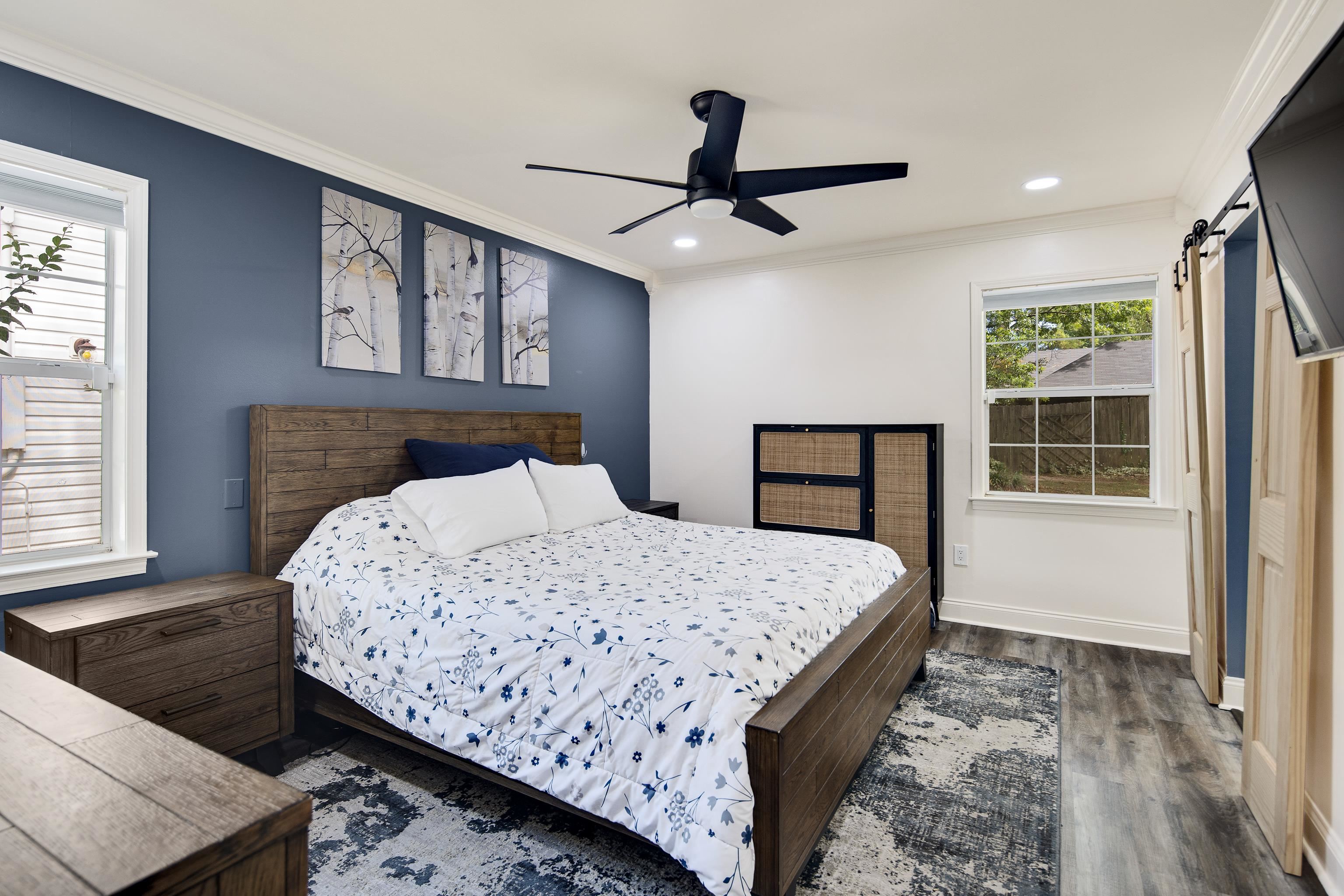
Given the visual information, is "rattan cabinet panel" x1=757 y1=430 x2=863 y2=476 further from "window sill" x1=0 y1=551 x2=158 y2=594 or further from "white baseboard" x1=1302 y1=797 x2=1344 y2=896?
"window sill" x1=0 y1=551 x2=158 y2=594

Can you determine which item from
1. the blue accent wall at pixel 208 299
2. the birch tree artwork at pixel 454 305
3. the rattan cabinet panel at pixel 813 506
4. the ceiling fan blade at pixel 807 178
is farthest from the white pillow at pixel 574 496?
the ceiling fan blade at pixel 807 178

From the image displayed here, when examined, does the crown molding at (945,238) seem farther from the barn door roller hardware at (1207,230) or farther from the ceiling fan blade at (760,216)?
the ceiling fan blade at (760,216)

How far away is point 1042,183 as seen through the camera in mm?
3471

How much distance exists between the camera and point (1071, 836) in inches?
80.2

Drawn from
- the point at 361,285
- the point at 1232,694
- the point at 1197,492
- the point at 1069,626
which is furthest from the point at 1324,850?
the point at 361,285

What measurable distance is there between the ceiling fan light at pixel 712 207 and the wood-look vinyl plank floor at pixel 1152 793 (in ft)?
7.99

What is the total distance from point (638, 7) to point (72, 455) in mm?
2534

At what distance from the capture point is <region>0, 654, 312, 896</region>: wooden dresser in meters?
0.67

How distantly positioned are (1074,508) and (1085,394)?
695mm

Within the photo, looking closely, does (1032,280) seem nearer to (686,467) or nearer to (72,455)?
(686,467)

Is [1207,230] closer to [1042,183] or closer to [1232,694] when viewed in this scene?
[1042,183]

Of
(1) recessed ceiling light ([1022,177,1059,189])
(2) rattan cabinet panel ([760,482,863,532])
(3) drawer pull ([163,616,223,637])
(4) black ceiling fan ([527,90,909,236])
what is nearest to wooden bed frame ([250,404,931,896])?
(3) drawer pull ([163,616,223,637])

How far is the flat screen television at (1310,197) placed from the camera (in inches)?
53.4

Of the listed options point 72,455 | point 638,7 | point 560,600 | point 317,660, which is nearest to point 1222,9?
point 638,7
